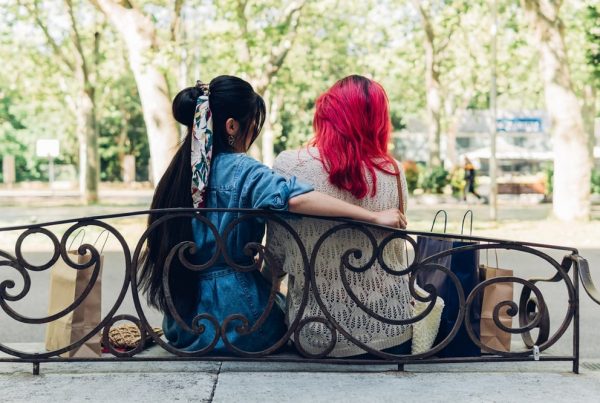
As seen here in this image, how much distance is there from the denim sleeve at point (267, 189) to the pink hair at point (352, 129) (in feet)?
0.72

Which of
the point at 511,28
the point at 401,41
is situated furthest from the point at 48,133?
the point at 511,28

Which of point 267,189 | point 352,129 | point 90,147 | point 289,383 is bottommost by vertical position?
point 289,383

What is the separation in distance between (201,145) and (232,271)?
1.91 feet

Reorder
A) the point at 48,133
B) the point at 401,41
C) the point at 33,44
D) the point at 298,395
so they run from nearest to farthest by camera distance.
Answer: the point at 298,395, the point at 33,44, the point at 401,41, the point at 48,133

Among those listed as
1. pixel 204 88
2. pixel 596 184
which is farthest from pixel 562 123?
pixel 596 184

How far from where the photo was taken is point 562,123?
18.6 meters

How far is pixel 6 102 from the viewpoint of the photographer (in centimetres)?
6047

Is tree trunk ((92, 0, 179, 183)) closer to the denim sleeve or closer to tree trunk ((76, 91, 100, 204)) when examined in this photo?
the denim sleeve

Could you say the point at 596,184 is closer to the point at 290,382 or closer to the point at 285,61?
the point at 285,61

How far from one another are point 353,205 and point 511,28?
24.3 metres

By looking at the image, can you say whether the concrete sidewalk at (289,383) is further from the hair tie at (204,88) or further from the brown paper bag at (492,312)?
the hair tie at (204,88)

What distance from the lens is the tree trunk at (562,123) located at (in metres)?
18.5

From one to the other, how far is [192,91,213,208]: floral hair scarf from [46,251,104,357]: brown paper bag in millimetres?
538

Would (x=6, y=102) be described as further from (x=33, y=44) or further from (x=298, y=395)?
(x=298, y=395)
